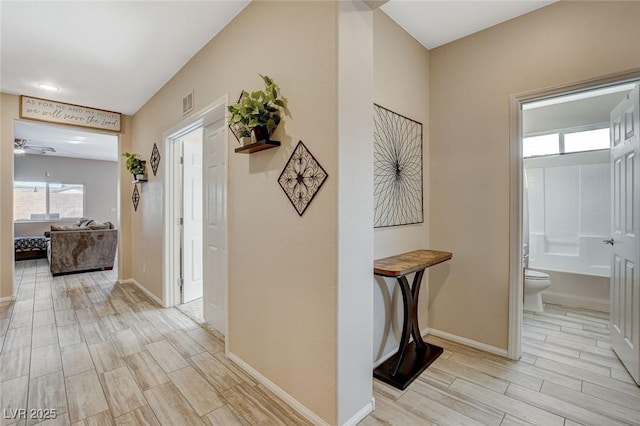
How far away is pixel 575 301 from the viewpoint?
3551 mm

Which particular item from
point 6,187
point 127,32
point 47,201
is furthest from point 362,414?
point 47,201

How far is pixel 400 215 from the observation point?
245 cm

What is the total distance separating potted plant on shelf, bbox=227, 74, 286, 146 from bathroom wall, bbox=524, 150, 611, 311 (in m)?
4.00

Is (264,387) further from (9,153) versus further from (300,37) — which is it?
(9,153)

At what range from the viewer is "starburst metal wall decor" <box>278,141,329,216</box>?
1.62m

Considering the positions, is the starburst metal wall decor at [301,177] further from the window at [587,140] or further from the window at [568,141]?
the window at [587,140]

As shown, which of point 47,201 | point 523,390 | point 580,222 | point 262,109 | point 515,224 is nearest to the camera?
point 262,109

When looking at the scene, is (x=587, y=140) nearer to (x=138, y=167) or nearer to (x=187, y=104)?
(x=187, y=104)

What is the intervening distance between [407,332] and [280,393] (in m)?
1.00

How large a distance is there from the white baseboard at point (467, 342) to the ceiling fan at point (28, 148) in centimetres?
796

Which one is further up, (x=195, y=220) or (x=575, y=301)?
(x=195, y=220)

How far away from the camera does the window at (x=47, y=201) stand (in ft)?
25.2

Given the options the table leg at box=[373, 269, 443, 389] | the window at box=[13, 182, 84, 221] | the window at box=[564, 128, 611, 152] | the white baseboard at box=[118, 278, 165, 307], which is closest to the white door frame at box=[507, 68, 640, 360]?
the table leg at box=[373, 269, 443, 389]

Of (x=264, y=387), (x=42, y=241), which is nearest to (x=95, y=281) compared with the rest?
(x=42, y=241)
